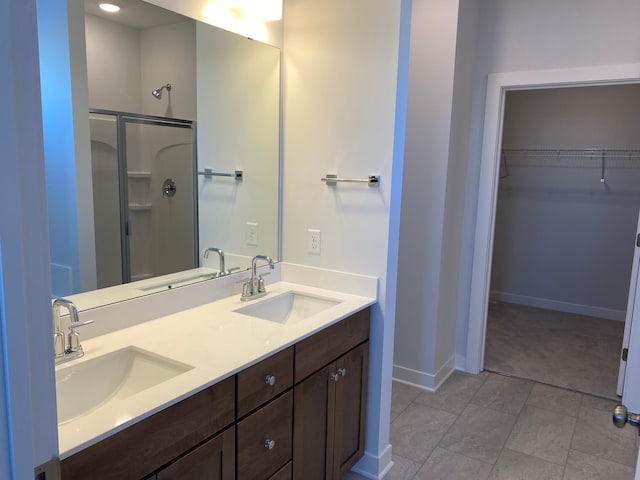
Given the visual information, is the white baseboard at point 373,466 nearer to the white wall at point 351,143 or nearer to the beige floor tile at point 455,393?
the white wall at point 351,143

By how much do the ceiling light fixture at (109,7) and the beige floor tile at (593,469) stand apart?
2.79 meters

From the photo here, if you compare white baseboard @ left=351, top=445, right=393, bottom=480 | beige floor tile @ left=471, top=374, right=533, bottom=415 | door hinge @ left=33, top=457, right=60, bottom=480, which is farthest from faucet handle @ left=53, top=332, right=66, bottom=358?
beige floor tile @ left=471, top=374, right=533, bottom=415

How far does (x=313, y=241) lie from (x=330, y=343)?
1.98 ft

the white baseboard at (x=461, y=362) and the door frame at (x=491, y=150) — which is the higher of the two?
the door frame at (x=491, y=150)

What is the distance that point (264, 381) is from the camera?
153cm

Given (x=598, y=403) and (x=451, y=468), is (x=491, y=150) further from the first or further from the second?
(x=451, y=468)

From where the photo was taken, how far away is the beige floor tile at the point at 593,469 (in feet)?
7.54

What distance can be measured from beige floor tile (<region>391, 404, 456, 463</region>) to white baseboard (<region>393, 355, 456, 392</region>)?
25cm

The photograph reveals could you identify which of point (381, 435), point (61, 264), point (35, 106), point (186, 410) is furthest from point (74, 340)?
point (381, 435)

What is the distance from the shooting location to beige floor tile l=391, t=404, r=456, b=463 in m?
2.49

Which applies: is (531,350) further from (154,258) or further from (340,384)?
(154,258)

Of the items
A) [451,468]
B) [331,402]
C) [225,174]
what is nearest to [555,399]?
[451,468]

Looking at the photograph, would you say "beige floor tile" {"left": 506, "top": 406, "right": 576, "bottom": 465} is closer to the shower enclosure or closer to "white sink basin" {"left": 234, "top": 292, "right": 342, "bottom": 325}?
"white sink basin" {"left": 234, "top": 292, "right": 342, "bottom": 325}

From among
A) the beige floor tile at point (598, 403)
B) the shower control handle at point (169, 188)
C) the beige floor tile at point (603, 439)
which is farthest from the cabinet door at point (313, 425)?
the beige floor tile at point (598, 403)
